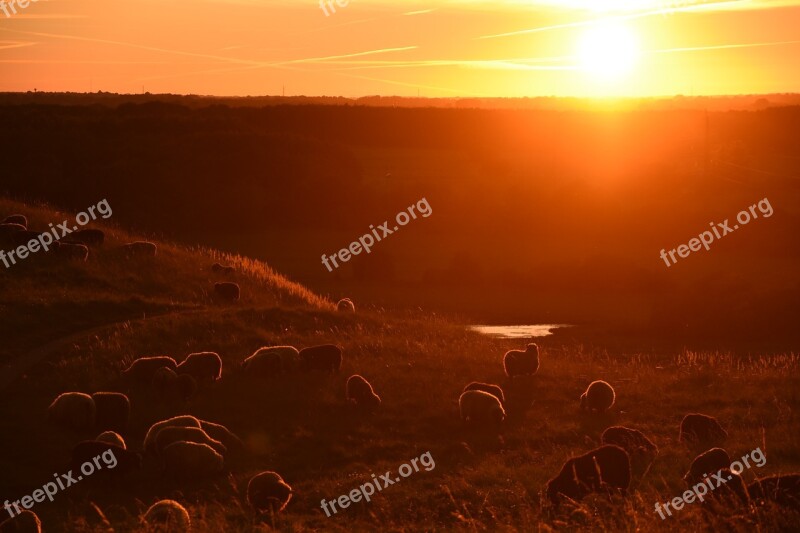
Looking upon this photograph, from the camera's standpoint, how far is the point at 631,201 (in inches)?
3661

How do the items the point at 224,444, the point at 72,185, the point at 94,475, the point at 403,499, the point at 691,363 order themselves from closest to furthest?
1. the point at 403,499
2. the point at 94,475
3. the point at 224,444
4. the point at 691,363
5. the point at 72,185

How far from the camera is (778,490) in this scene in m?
12.8

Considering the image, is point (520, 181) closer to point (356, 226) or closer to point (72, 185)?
point (356, 226)

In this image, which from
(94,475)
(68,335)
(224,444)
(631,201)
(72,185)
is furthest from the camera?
(631,201)

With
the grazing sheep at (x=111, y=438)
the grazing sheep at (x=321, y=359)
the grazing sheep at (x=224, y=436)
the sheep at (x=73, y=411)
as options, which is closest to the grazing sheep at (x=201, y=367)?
the grazing sheep at (x=321, y=359)

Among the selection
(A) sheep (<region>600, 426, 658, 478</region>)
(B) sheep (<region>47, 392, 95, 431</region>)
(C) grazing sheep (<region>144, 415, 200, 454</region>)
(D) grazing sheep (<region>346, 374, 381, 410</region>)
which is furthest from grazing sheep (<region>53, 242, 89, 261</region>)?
(A) sheep (<region>600, 426, 658, 478</region>)

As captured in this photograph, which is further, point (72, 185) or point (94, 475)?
point (72, 185)

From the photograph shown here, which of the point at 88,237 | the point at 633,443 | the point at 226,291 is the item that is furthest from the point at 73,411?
the point at 88,237

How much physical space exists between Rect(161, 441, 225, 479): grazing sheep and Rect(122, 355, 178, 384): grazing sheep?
6.02 meters

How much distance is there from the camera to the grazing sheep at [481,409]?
836 inches

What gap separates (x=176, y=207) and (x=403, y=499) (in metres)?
74.7

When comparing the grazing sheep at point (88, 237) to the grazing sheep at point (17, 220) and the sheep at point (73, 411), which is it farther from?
the sheep at point (73, 411)

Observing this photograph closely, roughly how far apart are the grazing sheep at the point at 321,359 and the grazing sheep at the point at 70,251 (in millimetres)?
Answer: 14901

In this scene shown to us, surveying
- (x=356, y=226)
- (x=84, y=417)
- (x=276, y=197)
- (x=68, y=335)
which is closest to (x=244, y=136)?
(x=276, y=197)
